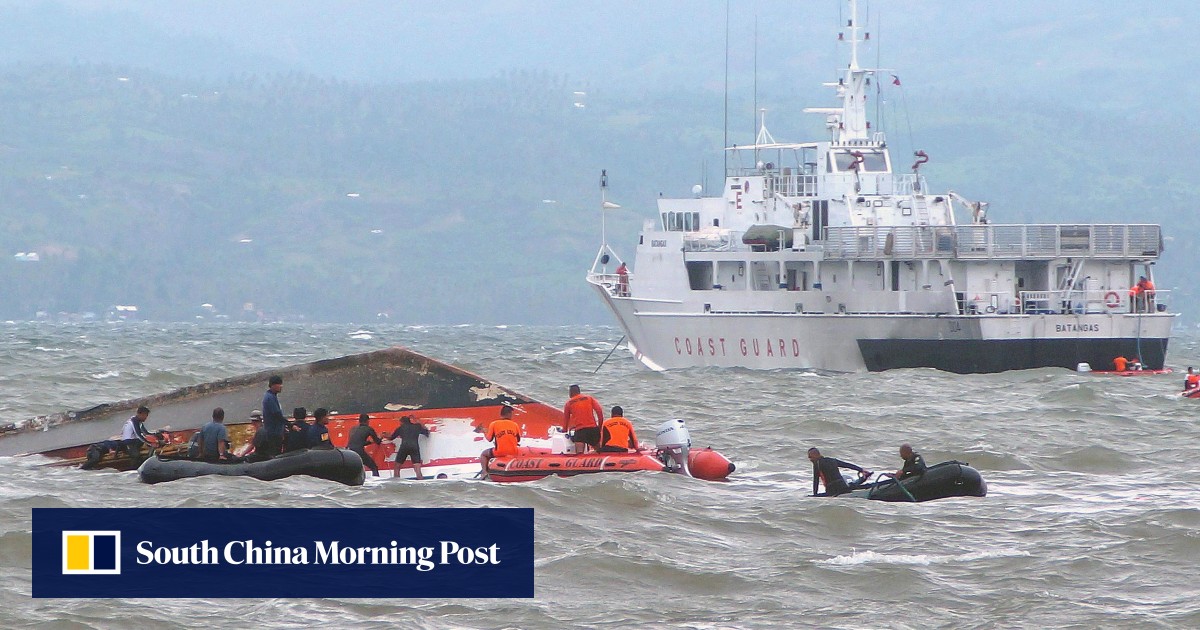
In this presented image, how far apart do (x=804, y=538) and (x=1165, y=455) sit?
11.4 m

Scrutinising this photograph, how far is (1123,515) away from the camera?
21.7m

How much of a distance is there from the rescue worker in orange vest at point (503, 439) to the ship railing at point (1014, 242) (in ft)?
87.9

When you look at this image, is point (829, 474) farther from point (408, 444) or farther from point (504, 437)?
point (408, 444)

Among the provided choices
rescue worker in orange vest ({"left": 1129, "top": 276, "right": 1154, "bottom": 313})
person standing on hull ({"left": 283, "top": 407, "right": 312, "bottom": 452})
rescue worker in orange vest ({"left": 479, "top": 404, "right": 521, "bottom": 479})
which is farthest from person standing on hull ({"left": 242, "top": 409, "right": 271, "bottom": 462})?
rescue worker in orange vest ({"left": 1129, "top": 276, "right": 1154, "bottom": 313})

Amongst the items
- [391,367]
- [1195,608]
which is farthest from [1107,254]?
[1195,608]

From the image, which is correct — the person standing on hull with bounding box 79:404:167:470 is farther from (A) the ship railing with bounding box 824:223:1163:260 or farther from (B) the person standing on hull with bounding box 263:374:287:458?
(A) the ship railing with bounding box 824:223:1163:260

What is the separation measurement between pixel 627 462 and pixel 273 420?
4.64 m

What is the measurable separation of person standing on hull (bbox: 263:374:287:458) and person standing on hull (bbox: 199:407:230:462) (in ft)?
2.03

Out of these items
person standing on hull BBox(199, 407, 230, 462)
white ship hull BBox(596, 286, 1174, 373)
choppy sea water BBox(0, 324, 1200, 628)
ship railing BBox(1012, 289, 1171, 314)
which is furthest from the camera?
ship railing BBox(1012, 289, 1171, 314)

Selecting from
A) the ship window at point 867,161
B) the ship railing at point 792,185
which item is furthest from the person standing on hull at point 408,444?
the ship window at point 867,161

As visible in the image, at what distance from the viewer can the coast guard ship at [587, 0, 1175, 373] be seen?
4903cm

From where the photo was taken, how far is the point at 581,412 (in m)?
24.5

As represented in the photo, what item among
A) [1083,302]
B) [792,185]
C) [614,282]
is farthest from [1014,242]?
[614,282]

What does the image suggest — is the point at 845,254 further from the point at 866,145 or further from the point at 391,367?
the point at 391,367
